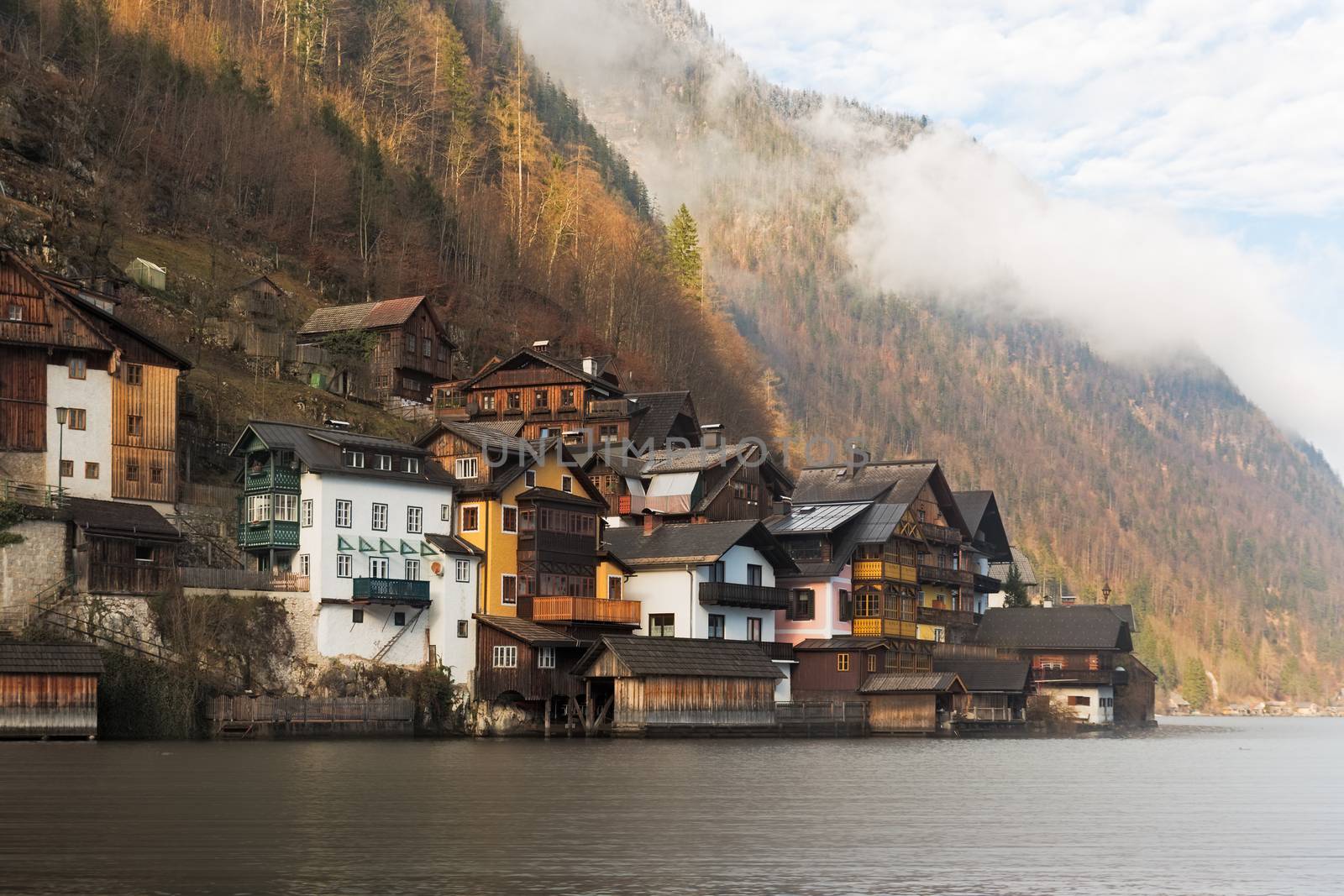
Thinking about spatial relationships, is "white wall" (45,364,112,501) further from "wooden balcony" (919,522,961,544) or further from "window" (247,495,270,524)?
"wooden balcony" (919,522,961,544)

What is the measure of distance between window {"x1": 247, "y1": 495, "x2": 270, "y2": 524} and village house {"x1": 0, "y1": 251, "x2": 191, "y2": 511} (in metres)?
4.94

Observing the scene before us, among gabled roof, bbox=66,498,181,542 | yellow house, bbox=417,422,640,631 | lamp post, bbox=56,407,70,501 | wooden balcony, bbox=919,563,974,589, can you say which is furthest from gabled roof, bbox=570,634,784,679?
lamp post, bbox=56,407,70,501

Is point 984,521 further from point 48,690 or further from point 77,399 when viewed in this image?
point 48,690

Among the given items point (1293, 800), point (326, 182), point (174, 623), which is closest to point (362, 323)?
point (326, 182)

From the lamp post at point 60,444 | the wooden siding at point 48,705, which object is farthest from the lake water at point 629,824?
the lamp post at point 60,444

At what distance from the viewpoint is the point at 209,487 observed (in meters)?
80.9

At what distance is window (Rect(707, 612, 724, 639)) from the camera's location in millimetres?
86688

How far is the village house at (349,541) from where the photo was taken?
73.7 meters

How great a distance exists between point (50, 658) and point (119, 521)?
31.3 ft

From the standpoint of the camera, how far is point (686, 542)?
87875 mm

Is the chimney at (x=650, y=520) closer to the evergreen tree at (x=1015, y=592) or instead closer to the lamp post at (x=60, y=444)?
the lamp post at (x=60, y=444)

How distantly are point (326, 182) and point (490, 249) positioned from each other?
620 inches

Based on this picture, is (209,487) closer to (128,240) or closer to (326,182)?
(128,240)

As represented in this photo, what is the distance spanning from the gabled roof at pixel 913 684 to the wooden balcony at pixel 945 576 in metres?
11.3
